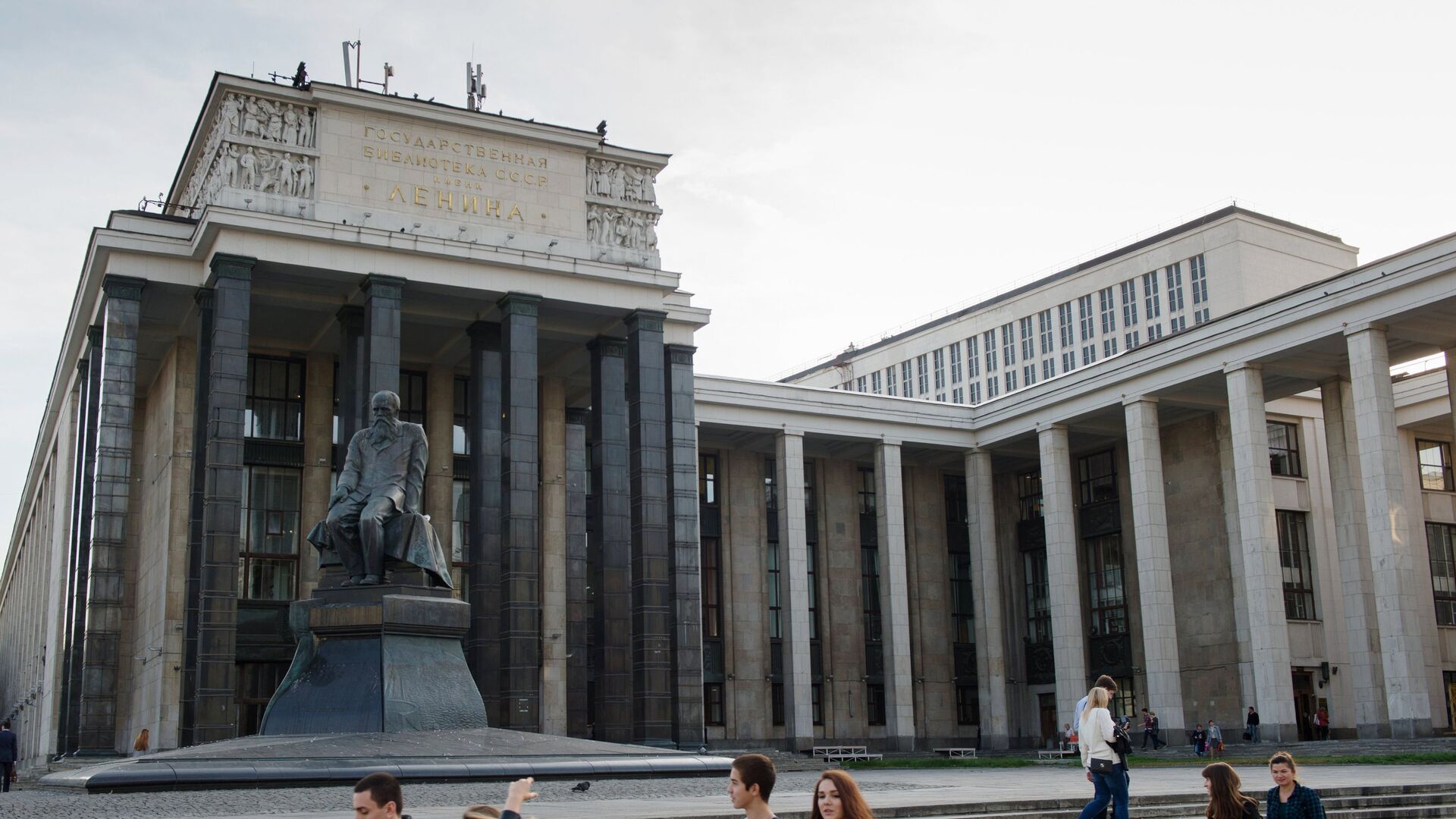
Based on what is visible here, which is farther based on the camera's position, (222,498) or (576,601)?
(576,601)

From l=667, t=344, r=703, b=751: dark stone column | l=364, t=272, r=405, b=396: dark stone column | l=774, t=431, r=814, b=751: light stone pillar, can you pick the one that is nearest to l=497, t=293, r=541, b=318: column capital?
l=364, t=272, r=405, b=396: dark stone column

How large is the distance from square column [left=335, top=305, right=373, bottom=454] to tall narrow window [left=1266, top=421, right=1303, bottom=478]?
32296 millimetres

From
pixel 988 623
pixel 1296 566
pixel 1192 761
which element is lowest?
pixel 1192 761

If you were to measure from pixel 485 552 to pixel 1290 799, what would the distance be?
104 ft

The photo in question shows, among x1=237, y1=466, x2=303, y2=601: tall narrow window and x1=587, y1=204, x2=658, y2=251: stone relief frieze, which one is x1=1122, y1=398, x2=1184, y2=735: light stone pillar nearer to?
x1=587, y1=204, x2=658, y2=251: stone relief frieze

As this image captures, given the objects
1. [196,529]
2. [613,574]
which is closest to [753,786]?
[196,529]

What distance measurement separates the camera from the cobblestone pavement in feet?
49.6

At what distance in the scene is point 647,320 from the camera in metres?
42.4

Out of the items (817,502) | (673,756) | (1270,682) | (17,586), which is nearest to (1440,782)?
(673,756)

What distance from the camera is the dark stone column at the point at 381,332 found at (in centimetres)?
3770

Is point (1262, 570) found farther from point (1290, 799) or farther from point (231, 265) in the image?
point (1290, 799)

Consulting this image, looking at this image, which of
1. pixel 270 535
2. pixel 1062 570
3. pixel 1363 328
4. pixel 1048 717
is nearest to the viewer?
pixel 1363 328

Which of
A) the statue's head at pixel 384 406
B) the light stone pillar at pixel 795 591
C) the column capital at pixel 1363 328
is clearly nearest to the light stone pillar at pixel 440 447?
the light stone pillar at pixel 795 591

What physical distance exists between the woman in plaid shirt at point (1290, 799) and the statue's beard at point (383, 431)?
14.6m
